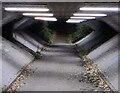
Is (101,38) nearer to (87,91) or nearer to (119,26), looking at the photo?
(119,26)

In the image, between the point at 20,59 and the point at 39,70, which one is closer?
the point at 39,70

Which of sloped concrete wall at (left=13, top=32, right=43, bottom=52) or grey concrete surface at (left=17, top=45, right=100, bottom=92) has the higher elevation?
sloped concrete wall at (left=13, top=32, right=43, bottom=52)

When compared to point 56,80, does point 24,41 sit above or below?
above

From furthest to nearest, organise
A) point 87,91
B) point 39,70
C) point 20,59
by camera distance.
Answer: point 20,59, point 39,70, point 87,91

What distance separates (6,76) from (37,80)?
1333 millimetres

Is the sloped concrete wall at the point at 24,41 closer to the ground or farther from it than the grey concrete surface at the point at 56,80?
farther from it

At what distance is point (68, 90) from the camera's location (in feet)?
33.1

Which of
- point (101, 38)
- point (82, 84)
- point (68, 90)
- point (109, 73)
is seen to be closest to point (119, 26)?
point (101, 38)

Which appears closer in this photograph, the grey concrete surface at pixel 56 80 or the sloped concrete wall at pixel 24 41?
the grey concrete surface at pixel 56 80

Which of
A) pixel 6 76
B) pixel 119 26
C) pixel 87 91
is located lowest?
pixel 87 91

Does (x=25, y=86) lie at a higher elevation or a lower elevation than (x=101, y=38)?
lower

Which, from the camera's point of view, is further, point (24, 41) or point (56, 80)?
point (24, 41)

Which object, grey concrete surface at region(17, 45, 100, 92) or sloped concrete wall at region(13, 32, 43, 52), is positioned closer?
grey concrete surface at region(17, 45, 100, 92)

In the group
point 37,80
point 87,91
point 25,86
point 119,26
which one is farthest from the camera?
point 119,26
